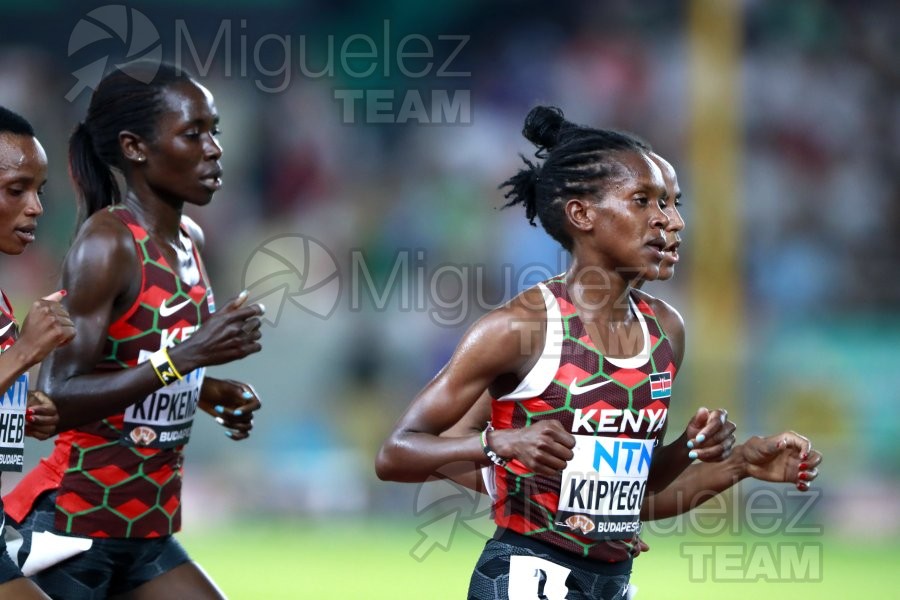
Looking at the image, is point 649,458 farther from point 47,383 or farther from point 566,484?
point 47,383

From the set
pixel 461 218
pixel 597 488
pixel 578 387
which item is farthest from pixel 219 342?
pixel 461 218

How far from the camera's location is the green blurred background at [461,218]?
1059 centimetres

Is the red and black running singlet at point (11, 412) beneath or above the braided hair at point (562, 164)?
beneath

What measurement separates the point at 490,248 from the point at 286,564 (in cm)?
365

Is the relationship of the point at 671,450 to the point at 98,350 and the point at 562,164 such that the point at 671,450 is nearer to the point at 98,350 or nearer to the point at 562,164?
the point at 562,164

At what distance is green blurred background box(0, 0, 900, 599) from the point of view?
34.7ft

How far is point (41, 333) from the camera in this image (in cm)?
400

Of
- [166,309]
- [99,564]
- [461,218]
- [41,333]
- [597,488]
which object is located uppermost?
[461,218]

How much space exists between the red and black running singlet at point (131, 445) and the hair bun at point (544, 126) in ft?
4.42

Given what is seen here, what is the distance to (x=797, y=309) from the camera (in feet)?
39.2

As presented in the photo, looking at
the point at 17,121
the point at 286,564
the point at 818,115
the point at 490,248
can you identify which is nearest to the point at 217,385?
the point at 17,121

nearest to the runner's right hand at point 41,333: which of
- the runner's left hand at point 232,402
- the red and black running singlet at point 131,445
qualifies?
the red and black running singlet at point 131,445

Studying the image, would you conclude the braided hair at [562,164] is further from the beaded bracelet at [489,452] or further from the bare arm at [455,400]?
the beaded bracelet at [489,452]

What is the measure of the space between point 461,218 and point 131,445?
7.34m
